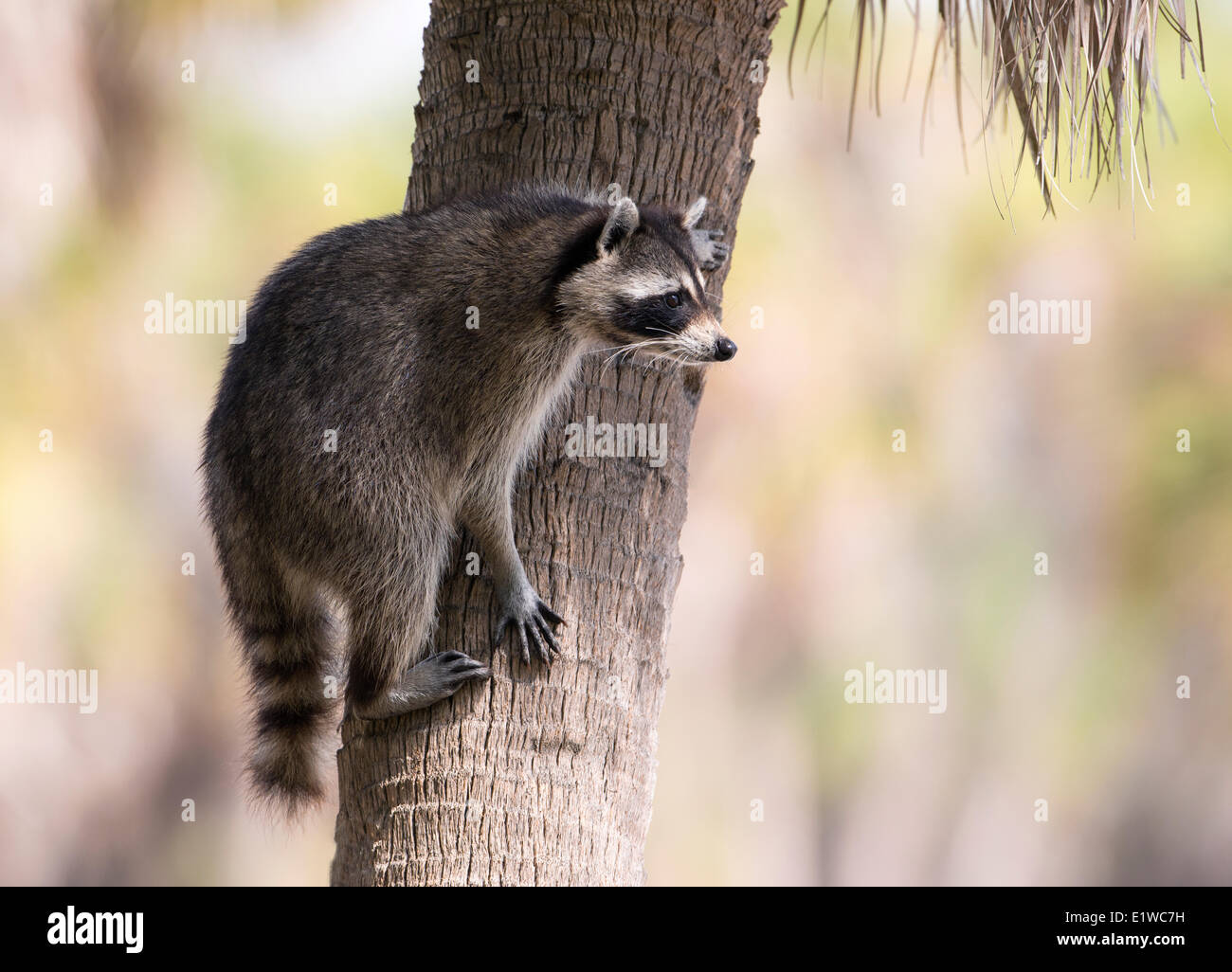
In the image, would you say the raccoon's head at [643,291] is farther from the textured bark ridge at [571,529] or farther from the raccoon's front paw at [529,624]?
the raccoon's front paw at [529,624]

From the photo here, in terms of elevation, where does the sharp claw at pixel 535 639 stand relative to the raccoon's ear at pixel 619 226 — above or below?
Answer: below

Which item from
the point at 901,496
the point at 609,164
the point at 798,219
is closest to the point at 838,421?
the point at 901,496

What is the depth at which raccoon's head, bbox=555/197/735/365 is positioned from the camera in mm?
4273

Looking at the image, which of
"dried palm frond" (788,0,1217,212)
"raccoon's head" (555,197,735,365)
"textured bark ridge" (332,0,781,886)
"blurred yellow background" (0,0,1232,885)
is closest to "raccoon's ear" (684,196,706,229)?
"raccoon's head" (555,197,735,365)

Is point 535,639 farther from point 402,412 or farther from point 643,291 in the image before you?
point 643,291

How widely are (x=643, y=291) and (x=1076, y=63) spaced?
68.0 inches

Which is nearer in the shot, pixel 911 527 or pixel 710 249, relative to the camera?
pixel 710 249

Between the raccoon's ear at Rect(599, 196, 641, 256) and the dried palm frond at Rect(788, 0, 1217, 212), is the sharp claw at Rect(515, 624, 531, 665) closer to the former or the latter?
the raccoon's ear at Rect(599, 196, 641, 256)

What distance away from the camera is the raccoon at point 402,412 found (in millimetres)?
3965

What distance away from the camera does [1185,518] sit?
18.9 m

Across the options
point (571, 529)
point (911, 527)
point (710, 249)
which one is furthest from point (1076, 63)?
point (911, 527)

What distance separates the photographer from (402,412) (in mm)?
4047

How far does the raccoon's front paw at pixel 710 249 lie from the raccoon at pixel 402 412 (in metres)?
0.01

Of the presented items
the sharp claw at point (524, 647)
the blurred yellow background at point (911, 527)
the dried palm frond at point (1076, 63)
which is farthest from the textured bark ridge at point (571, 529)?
the blurred yellow background at point (911, 527)
